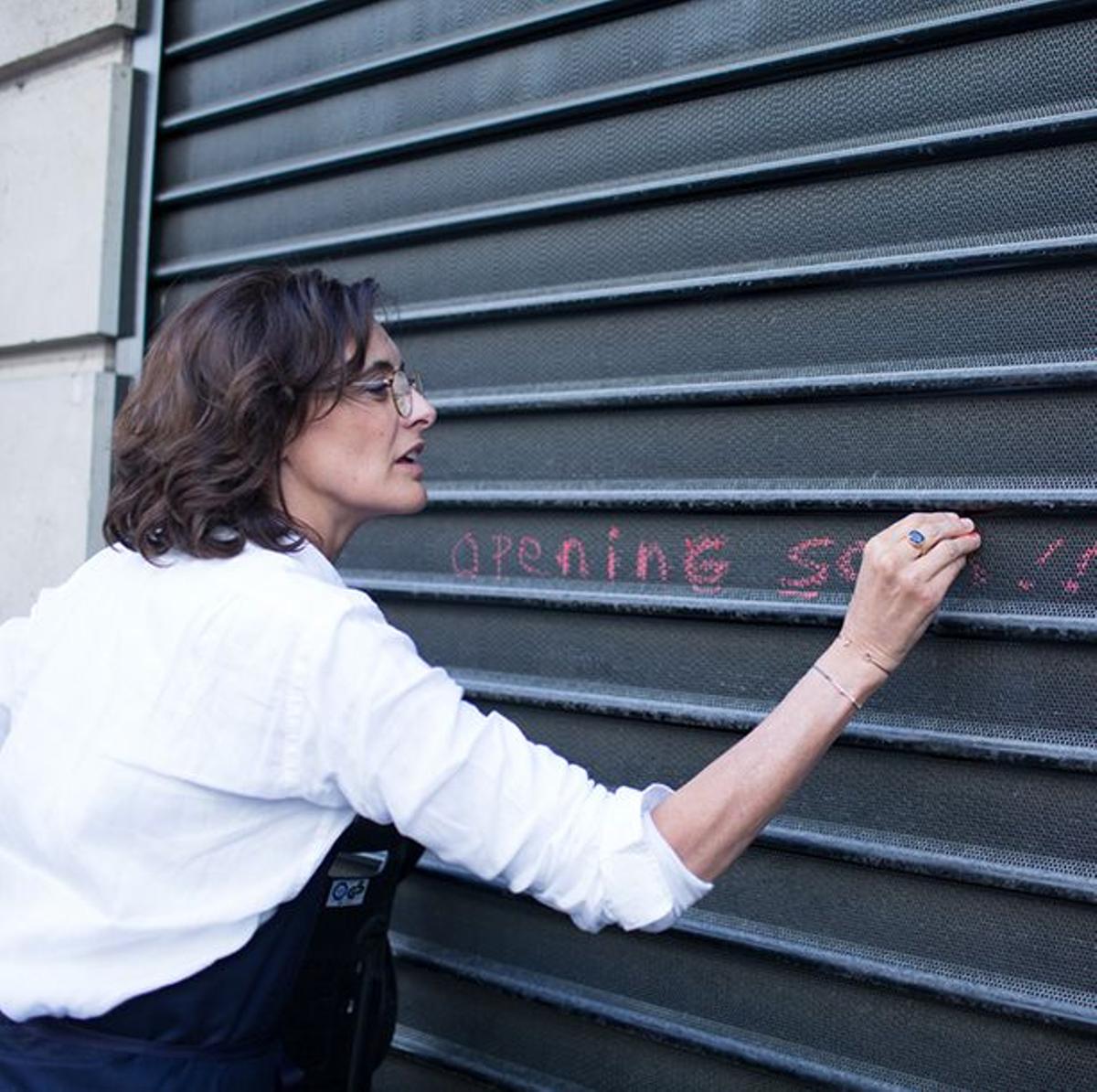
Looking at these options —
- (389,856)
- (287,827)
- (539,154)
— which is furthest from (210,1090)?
(539,154)

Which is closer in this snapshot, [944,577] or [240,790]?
[240,790]

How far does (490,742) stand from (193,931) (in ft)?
1.67

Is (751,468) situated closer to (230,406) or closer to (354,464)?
(354,464)

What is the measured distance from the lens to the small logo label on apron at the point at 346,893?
2668 mm

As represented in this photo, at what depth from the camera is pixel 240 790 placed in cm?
219

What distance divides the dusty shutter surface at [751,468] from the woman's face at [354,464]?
73 cm

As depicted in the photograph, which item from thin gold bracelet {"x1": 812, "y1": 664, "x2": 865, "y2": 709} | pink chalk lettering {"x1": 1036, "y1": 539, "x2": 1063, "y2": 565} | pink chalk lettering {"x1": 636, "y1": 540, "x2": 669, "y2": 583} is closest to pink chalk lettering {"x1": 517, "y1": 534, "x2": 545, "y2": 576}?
pink chalk lettering {"x1": 636, "y1": 540, "x2": 669, "y2": 583}

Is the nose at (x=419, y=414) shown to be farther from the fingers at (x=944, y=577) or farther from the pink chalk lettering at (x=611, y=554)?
the fingers at (x=944, y=577)

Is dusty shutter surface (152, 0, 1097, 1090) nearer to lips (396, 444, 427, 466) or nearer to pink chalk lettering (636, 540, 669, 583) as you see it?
pink chalk lettering (636, 540, 669, 583)

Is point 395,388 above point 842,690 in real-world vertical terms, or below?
above

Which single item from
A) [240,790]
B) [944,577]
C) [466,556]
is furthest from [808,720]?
[466,556]

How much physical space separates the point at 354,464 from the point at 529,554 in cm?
95

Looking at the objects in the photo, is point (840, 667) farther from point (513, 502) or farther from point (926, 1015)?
point (513, 502)

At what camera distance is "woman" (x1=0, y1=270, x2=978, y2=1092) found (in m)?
2.11
